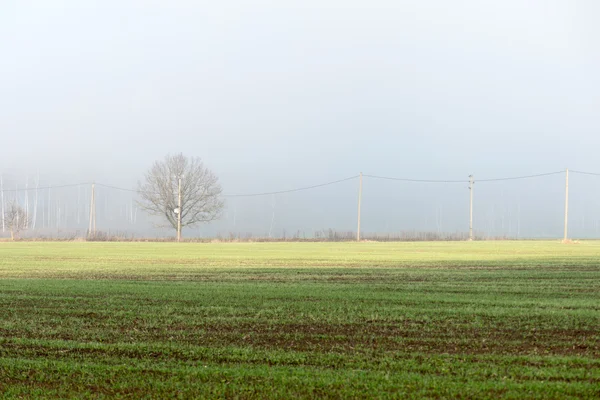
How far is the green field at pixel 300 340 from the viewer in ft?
21.3

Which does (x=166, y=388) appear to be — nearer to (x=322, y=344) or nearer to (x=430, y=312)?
(x=322, y=344)

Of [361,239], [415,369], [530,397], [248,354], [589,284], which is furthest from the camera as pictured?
[361,239]

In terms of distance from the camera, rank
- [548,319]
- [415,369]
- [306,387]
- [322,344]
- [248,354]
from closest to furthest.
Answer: [306,387], [415,369], [248,354], [322,344], [548,319]

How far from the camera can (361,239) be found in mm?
69312

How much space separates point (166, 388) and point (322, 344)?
2621mm

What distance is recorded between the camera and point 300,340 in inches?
347

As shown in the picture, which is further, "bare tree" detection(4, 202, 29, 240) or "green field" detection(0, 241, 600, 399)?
"bare tree" detection(4, 202, 29, 240)

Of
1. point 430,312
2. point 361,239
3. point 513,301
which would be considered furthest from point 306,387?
point 361,239

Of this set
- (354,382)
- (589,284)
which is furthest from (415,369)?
(589,284)

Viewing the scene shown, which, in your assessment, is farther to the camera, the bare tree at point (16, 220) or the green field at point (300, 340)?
the bare tree at point (16, 220)

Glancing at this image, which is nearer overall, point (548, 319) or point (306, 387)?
point (306, 387)

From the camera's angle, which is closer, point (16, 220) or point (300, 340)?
point (300, 340)

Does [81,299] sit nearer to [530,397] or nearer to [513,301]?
[513,301]

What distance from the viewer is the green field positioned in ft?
21.3
